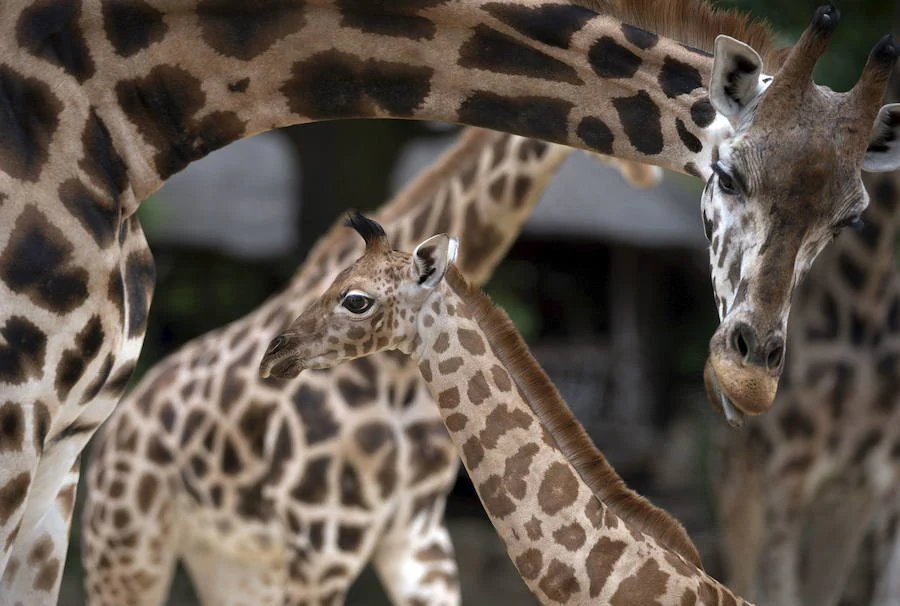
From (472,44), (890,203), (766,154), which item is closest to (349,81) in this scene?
(472,44)

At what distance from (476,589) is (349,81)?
6.80 meters

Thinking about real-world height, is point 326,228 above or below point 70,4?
below

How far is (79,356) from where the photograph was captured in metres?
2.76

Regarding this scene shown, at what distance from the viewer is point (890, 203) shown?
585 centimetres

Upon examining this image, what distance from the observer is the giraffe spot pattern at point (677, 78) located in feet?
8.56

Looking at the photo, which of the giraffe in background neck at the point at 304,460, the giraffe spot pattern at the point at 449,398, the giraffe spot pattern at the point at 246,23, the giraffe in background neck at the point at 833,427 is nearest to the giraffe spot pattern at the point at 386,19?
the giraffe spot pattern at the point at 246,23

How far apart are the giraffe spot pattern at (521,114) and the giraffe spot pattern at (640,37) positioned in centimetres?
18

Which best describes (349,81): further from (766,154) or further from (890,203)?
(890,203)

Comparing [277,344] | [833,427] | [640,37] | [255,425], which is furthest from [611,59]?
[833,427]

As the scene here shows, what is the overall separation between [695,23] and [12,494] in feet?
5.61

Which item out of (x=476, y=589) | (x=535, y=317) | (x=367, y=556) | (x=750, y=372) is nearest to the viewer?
(x=750, y=372)

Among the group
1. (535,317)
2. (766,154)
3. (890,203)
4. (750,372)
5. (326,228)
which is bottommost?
(535,317)

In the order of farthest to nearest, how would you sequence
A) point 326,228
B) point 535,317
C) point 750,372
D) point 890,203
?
1. point 535,317
2. point 326,228
3. point 890,203
4. point 750,372

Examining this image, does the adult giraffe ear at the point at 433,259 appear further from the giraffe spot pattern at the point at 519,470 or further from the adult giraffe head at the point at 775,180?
the adult giraffe head at the point at 775,180
